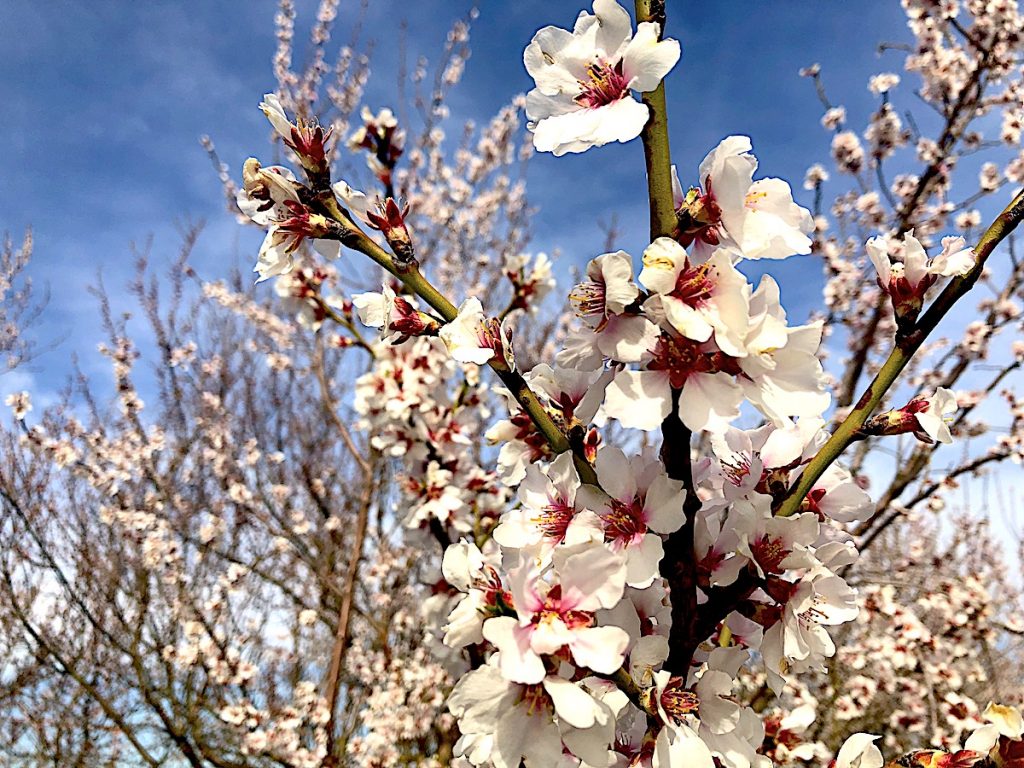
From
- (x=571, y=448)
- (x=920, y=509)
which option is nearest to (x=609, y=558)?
→ (x=571, y=448)

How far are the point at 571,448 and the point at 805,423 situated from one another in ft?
1.02

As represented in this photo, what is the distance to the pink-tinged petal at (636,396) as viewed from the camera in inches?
30.3

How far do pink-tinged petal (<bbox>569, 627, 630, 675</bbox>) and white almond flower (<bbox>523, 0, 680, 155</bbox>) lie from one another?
21.1 inches

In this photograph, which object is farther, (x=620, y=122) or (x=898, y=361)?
(x=898, y=361)

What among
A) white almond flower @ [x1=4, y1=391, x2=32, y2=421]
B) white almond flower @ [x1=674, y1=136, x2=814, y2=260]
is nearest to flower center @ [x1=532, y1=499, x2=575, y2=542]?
white almond flower @ [x1=674, y1=136, x2=814, y2=260]

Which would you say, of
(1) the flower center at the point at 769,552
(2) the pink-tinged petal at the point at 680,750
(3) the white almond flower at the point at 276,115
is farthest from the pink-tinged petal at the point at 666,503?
(3) the white almond flower at the point at 276,115

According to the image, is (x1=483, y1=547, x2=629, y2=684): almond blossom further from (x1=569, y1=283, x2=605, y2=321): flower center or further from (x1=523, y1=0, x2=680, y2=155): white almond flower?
(x1=523, y1=0, x2=680, y2=155): white almond flower

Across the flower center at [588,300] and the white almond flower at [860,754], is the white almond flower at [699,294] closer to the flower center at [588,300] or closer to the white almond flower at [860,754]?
the flower center at [588,300]

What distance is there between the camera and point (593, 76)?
851 mm

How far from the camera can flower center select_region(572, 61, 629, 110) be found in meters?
0.83

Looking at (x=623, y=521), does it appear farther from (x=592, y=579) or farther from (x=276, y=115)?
(x=276, y=115)

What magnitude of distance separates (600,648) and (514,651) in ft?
0.29

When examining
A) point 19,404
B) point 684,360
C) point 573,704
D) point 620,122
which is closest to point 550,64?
point 620,122

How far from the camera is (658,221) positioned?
0.81 metres
